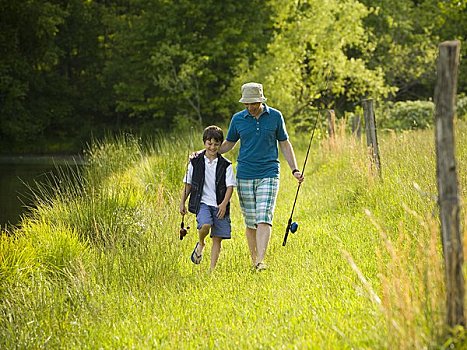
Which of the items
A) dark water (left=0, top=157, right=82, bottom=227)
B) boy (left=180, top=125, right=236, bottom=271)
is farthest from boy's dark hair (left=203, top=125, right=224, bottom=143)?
dark water (left=0, top=157, right=82, bottom=227)

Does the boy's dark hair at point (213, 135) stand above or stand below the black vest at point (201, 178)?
above

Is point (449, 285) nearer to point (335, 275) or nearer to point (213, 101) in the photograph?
point (335, 275)

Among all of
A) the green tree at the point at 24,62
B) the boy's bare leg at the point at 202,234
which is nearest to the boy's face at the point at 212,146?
the boy's bare leg at the point at 202,234

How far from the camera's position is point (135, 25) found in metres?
34.0

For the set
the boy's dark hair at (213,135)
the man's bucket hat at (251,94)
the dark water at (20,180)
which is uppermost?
the man's bucket hat at (251,94)

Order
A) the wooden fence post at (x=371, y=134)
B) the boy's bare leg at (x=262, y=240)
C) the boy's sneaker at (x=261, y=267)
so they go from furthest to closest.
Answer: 1. the wooden fence post at (x=371, y=134)
2. the boy's bare leg at (x=262, y=240)
3. the boy's sneaker at (x=261, y=267)

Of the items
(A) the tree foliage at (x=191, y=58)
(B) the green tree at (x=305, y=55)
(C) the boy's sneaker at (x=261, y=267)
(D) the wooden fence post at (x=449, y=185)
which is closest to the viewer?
(D) the wooden fence post at (x=449, y=185)

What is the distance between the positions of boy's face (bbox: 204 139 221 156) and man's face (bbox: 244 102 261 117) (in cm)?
43

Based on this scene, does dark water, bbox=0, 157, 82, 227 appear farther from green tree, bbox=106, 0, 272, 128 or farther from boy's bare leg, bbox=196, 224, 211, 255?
green tree, bbox=106, 0, 272, 128

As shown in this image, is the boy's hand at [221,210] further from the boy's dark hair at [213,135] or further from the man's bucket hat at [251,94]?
the man's bucket hat at [251,94]

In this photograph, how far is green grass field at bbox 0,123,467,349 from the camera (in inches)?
191

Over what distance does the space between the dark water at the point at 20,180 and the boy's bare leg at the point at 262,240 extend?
11.4 feet

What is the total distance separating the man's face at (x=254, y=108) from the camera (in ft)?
25.5

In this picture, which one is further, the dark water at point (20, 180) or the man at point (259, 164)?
the dark water at point (20, 180)
